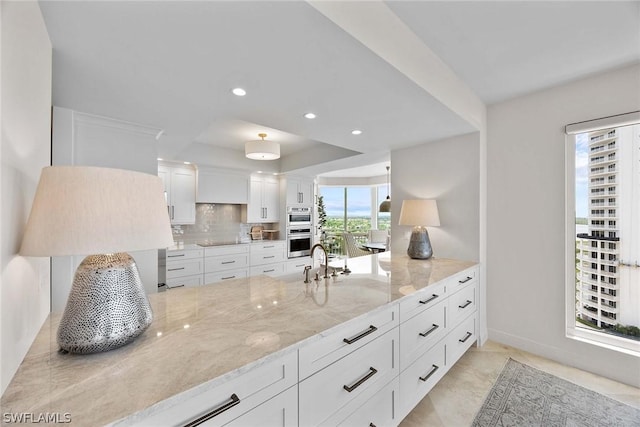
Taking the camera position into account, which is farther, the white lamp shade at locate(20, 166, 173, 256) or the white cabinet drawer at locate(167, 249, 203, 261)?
the white cabinet drawer at locate(167, 249, 203, 261)

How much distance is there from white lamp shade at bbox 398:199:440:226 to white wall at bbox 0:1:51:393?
2715 millimetres

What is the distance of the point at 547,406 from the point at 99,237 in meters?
2.81

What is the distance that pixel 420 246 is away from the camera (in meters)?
2.74

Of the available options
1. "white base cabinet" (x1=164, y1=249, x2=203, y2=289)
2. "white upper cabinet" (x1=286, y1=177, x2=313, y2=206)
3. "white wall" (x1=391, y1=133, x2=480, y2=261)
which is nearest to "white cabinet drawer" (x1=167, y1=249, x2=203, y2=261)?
"white base cabinet" (x1=164, y1=249, x2=203, y2=289)

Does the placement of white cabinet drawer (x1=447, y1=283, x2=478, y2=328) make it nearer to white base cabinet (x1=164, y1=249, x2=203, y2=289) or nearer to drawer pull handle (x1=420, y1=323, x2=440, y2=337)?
drawer pull handle (x1=420, y1=323, x2=440, y2=337)

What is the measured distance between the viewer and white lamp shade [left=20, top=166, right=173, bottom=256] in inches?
28.9

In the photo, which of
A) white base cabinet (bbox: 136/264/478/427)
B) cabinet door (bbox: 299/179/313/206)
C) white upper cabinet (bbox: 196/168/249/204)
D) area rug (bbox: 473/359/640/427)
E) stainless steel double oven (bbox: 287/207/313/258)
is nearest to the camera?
white base cabinet (bbox: 136/264/478/427)

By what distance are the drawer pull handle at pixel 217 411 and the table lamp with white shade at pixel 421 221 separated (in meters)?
2.33

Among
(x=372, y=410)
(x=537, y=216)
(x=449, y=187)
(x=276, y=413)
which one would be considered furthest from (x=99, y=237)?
(x=537, y=216)

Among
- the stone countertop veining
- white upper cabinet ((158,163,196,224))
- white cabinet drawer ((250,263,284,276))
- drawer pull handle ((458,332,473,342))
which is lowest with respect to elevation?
drawer pull handle ((458,332,473,342))

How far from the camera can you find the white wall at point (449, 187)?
107 inches

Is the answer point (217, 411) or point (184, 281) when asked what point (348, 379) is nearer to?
point (217, 411)

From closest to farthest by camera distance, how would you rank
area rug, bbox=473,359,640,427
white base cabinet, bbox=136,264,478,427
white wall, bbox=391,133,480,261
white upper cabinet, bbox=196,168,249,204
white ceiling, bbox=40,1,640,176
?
white base cabinet, bbox=136,264,478,427, white ceiling, bbox=40,1,640,176, area rug, bbox=473,359,640,427, white wall, bbox=391,133,480,261, white upper cabinet, bbox=196,168,249,204

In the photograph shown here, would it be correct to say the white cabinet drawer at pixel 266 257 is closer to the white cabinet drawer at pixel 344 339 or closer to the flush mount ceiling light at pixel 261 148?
the flush mount ceiling light at pixel 261 148
